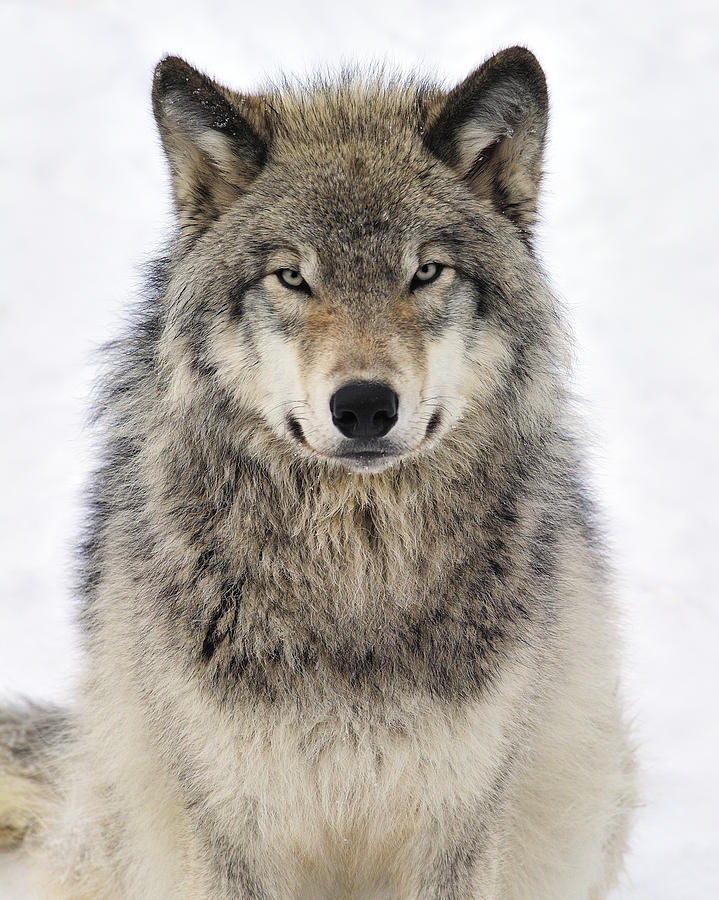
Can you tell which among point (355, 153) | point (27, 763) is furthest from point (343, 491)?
point (27, 763)

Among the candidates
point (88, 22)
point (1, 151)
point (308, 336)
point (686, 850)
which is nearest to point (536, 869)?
point (686, 850)

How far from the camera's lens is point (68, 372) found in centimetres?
707

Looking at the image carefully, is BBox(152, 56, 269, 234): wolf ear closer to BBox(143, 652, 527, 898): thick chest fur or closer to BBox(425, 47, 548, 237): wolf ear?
BBox(425, 47, 548, 237): wolf ear

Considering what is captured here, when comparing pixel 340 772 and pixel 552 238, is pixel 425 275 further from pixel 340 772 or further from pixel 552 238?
pixel 552 238

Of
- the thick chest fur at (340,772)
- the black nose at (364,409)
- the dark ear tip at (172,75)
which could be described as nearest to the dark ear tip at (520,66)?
the dark ear tip at (172,75)

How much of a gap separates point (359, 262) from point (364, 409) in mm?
399

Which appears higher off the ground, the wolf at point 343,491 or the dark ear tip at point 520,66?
A: the dark ear tip at point 520,66

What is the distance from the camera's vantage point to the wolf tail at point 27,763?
13.3 ft

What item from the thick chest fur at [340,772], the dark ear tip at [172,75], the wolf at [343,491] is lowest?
the thick chest fur at [340,772]

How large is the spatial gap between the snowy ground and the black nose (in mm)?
2546

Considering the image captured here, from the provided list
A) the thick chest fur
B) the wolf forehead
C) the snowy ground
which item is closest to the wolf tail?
the snowy ground

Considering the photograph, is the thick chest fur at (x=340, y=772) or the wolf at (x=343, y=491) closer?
the wolf at (x=343, y=491)

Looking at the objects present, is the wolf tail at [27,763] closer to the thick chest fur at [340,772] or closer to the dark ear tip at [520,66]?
the thick chest fur at [340,772]

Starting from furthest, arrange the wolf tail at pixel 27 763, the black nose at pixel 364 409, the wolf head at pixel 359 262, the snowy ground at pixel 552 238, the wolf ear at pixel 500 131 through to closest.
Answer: the snowy ground at pixel 552 238
the wolf tail at pixel 27 763
the wolf ear at pixel 500 131
the wolf head at pixel 359 262
the black nose at pixel 364 409
